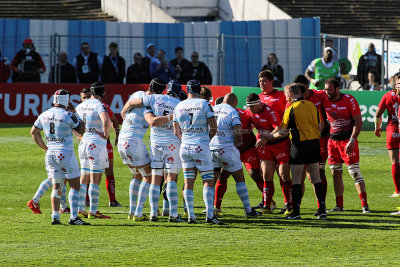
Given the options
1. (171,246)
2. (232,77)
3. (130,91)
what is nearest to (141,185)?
(171,246)

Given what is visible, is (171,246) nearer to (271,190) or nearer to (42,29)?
(271,190)

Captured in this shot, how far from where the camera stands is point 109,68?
26.4 m

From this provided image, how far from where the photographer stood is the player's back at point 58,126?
40.1 feet

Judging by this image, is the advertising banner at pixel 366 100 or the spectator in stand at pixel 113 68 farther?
the spectator in stand at pixel 113 68

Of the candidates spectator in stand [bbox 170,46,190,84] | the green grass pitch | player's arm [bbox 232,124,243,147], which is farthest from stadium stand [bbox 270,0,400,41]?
player's arm [bbox 232,124,243,147]

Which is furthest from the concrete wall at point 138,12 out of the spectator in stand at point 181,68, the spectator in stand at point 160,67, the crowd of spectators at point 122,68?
the spectator in stand at point 160,67

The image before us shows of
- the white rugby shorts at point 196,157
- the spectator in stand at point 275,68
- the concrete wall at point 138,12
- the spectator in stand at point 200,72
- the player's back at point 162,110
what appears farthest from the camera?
the concrete wall at point 138,12

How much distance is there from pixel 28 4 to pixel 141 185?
30.3 m

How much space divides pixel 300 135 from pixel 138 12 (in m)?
26.0

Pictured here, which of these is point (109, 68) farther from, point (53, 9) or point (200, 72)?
point (53, 9)

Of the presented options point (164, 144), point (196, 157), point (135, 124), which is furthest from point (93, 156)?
point (196, 157)

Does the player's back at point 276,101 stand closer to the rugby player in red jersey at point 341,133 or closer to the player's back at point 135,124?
the rugby player in red jersey at point 341,133

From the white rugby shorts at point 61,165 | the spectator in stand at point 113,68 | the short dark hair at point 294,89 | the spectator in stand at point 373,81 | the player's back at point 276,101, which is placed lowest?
the white rugby shorts at point 61,165

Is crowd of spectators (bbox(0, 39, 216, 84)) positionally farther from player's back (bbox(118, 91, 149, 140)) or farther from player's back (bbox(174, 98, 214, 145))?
player's back (bbox(174, 98, 214, 145))
